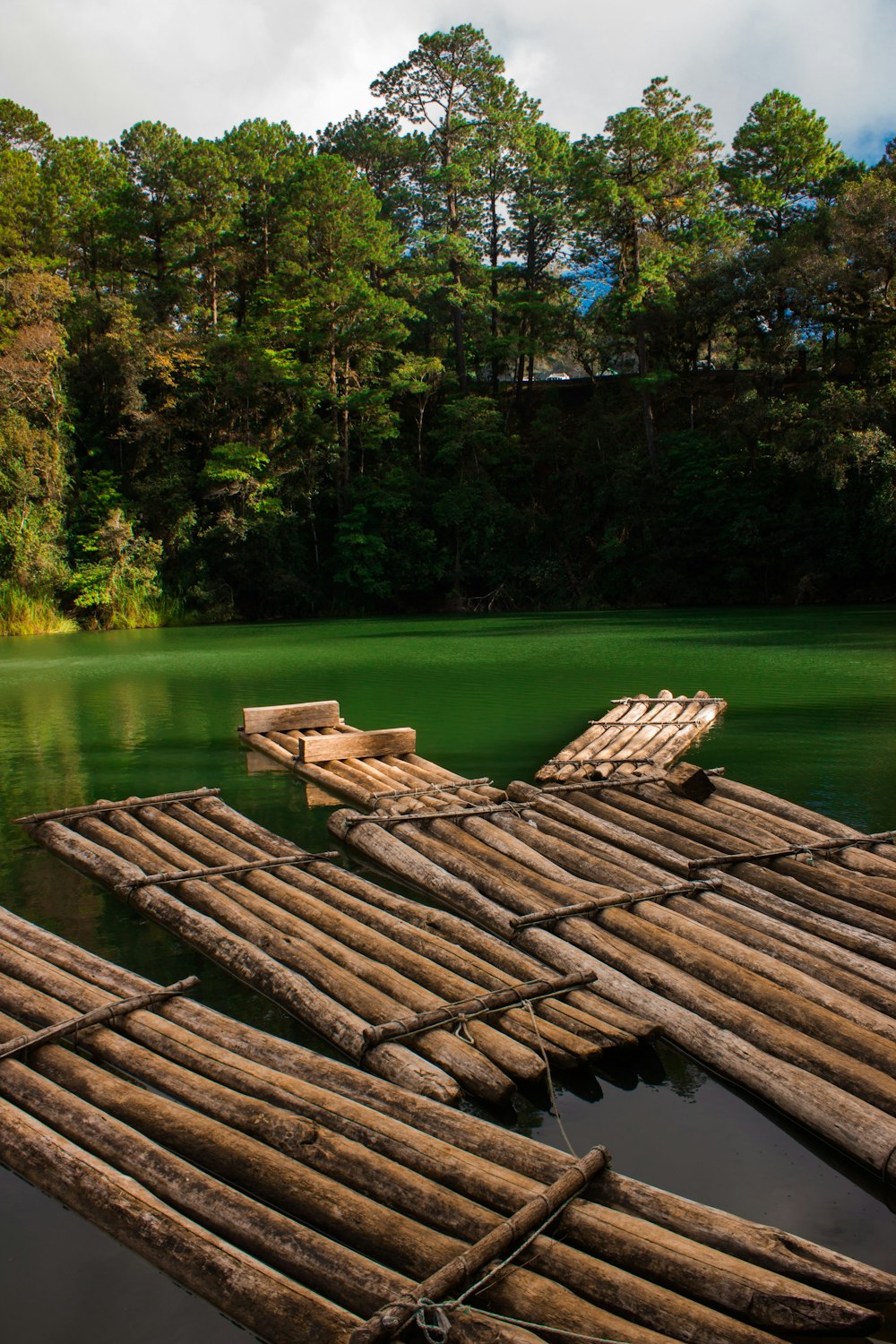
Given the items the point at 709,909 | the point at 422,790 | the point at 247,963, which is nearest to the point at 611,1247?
the point at 247,963

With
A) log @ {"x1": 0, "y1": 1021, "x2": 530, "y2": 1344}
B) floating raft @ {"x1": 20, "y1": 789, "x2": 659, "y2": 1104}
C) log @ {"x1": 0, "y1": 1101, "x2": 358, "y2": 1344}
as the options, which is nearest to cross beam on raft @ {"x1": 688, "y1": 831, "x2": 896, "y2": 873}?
floating raft @ {"x1": 20, "y1": 789, "x2": 659, "y2": 1104}

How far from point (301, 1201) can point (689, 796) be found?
18.9ft

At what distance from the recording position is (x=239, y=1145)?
148 inches

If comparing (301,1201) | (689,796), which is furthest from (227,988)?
(689,796)

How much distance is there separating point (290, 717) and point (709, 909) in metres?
8.04

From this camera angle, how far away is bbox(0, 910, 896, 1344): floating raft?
2957 millimetres

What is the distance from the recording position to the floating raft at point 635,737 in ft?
33.9

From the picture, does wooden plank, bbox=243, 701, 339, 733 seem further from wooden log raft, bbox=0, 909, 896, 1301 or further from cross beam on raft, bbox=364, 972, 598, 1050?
cross beam on raft, bbox=364, 972, 598, 1050

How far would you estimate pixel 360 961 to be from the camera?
5.52 meters

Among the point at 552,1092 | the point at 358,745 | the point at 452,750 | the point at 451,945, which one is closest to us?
the point at 552,1092

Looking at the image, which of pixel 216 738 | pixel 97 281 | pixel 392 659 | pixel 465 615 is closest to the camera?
pixel 216 738

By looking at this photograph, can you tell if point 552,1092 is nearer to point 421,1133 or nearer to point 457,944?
point 421,1133

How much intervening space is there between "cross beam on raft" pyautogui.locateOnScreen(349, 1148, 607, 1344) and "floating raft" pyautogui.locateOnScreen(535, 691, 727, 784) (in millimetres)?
6462

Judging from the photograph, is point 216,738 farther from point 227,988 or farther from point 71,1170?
point 71,1170
